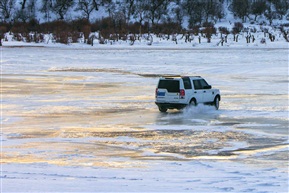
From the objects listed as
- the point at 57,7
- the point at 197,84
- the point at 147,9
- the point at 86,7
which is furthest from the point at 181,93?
the point at 57,7

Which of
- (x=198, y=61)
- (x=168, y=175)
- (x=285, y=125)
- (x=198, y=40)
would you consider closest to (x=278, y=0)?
(x=198, y=40)

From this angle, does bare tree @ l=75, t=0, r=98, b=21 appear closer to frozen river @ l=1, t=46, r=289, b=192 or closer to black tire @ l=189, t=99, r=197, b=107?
frozen river @ l=1, t=46, r=289, b=192

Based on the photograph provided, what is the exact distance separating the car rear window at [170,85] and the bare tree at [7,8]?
69.2 meters

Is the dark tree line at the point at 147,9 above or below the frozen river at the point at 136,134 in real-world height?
above

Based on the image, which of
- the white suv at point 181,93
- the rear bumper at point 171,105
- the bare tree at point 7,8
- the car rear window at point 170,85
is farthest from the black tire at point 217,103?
the bare tree at point 7,8

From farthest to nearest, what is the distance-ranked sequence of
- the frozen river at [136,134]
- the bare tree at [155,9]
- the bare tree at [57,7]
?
1. the bare tree at [57,7]
2. the bare tree at [155,9]
3. the frozen river at [136,134]

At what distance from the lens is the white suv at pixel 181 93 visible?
23.9 meters

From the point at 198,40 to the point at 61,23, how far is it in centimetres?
2219

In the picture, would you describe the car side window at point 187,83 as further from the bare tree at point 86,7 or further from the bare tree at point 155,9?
the bare tree at point 86,7

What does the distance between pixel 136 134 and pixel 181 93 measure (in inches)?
242

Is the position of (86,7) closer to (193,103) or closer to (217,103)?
(217,103)

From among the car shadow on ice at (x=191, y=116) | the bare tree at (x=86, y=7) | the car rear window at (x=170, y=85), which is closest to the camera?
the car shadow on ice at (x=191, y=116)

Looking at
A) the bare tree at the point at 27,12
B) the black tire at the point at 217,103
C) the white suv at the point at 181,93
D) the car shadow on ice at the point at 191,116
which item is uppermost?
the bare tree at the point at 27,12

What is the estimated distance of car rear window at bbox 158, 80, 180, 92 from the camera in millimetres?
24156
